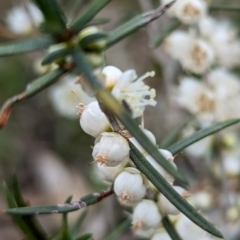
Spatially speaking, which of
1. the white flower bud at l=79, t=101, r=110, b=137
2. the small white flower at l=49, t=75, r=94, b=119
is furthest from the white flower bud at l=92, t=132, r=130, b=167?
the small white flower at l=49, t=75, r=94, b=119

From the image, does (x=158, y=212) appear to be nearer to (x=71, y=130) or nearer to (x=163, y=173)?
(x=163, y=173)

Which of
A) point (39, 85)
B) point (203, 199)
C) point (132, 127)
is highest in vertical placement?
point (39, 85)

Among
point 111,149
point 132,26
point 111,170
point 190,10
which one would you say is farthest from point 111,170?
point 190,10

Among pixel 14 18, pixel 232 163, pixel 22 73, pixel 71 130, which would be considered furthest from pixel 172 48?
pixel 22 73

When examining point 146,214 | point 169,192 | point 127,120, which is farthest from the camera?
point 146,214

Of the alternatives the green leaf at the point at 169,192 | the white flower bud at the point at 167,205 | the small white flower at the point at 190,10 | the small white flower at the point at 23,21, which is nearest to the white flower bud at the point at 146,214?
the white flower bud at the point at 167,205

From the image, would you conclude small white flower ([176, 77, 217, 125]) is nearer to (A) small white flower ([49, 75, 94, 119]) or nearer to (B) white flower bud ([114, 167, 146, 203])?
(A) small white flower ([49, 75, 94, 119])

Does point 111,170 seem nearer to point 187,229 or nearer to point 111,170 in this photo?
point 111,170
